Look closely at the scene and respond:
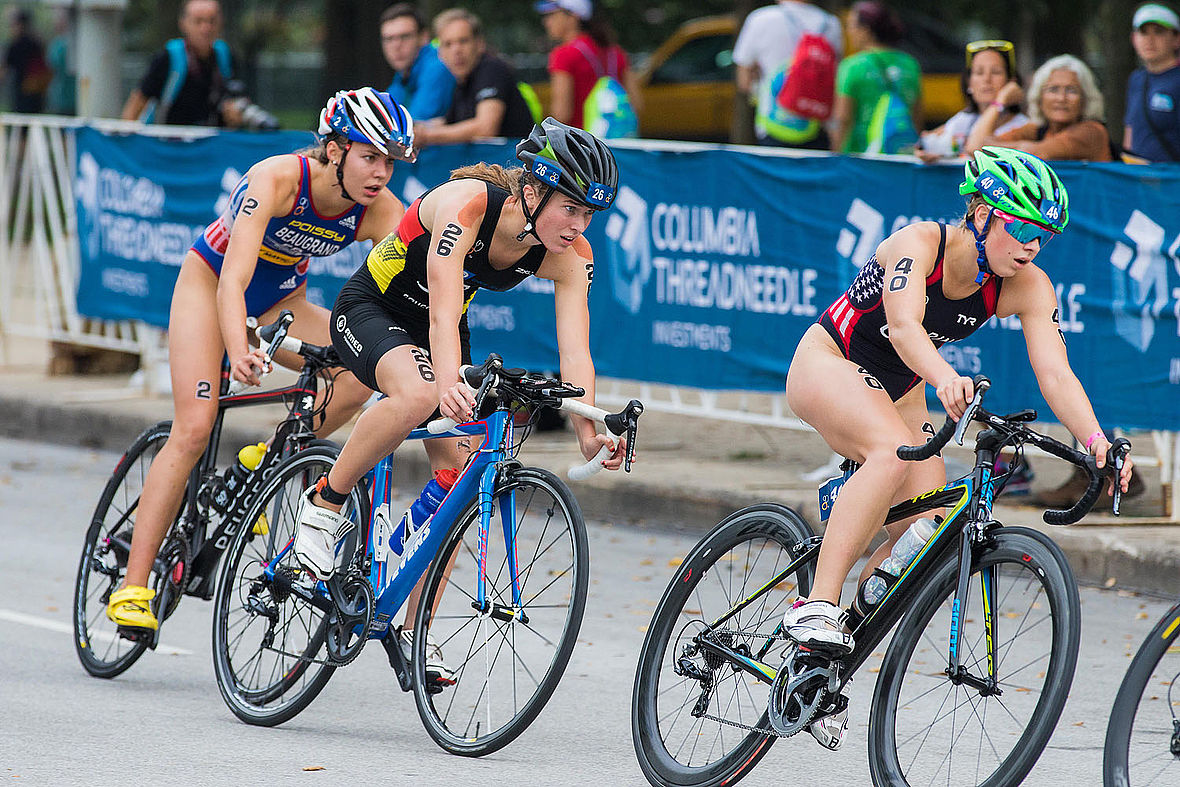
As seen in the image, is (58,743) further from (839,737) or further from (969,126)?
(969,126)

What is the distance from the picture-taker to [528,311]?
10500 mm

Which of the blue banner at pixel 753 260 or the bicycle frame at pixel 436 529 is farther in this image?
the blue banner at pixel 753 260

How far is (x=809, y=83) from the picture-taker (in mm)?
11258

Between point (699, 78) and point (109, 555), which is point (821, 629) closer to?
point (109, 555)

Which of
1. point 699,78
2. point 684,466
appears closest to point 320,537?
point 684,466

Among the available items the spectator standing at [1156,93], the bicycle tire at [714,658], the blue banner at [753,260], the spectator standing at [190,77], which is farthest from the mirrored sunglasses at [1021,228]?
the spectator standing at [190,77]

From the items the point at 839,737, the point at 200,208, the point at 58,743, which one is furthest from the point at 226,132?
the point at 839,737

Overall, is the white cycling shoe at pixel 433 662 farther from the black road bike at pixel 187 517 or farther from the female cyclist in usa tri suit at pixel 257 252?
the female cyclist in usa tri suit at pixel 257 252

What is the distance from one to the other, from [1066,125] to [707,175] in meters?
1.94

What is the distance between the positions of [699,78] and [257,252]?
1887 cm

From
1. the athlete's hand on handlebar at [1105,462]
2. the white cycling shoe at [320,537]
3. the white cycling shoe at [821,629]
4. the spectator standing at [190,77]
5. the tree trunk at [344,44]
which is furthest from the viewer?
the tree trunk at [344,44]

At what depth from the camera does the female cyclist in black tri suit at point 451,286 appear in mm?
5039

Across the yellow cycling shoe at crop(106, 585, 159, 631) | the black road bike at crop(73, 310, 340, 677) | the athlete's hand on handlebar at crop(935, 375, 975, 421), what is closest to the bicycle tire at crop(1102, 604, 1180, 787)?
the athlete's hand on handlebar at crop(935, 375, 975, 421)

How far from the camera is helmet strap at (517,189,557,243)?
5.11 m
